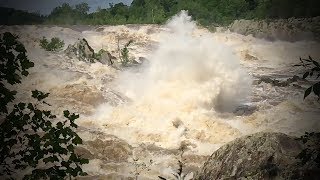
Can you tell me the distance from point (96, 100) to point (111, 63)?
25.7ft

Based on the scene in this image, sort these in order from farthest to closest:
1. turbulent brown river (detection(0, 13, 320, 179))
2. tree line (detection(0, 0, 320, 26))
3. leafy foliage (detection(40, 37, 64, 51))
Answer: tree line (detection(0, 0, 320, 26)) → leafy foliage (detection(40, 37, 64, 51)) → turbulent brown river (detection(0, 13, 320, 179))

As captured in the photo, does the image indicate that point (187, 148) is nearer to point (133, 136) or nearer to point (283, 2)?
point (133, 136)

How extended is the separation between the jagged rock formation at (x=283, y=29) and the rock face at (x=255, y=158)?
100 ft

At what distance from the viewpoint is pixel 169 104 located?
1900 cm

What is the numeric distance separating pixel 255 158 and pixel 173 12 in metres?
48.3

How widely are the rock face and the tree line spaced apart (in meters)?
38.8

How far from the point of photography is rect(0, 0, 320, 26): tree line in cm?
4431

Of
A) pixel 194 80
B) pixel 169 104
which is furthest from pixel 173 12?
pixel 169 104

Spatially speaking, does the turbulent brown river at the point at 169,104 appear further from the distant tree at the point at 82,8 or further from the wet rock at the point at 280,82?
the distant tree at the point at 82,8

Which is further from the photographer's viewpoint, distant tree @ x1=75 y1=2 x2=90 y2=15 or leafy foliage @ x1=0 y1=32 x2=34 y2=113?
distant tree @ x1=75 y1=2 x2=90 y2=15

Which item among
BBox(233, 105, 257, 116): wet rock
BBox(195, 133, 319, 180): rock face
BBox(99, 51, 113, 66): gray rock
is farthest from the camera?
BBox(99, 51, 113, 66): gray rock

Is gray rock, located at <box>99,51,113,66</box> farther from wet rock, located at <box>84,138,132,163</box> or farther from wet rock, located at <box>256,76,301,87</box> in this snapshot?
wet rock, located at <box>84,138,132,163</box>

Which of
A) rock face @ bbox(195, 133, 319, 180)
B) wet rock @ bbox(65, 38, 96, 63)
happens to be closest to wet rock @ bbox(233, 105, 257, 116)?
rock face @ bbox(195, 133, 319, 180)

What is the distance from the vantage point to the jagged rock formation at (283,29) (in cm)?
3698
